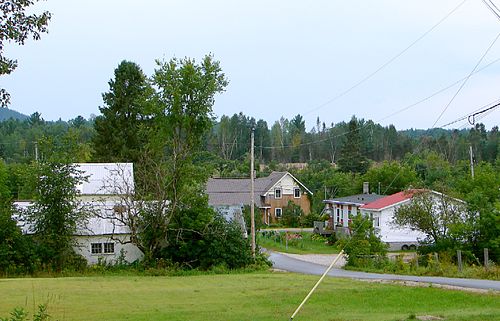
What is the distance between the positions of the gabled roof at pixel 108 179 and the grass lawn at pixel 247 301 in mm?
14572

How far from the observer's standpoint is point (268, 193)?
266ft

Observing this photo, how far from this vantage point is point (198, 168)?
43.5m

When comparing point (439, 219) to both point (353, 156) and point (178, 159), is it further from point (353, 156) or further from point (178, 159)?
point (353, 156)

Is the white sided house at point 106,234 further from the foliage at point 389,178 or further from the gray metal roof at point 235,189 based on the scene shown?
the foliage at point 389,178

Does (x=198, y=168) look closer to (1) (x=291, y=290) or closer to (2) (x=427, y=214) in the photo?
(2) (x=427, y=214)

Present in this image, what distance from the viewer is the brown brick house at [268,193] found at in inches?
3196

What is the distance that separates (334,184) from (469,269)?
51.8 metres

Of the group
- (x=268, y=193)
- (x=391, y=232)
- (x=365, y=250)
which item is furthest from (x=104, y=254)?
(x=268, y=193)

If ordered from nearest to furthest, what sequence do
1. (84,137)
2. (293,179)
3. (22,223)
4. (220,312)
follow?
1. (220,312)
2. (22,223)
3. (293,179)
4. (84,137)

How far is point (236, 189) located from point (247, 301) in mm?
61618

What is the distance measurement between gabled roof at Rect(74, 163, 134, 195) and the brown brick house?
103ft

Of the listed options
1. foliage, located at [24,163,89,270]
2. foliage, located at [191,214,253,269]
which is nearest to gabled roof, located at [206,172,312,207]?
foliage, located at [191,214,253,269]

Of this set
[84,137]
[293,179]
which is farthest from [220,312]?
[84,137]

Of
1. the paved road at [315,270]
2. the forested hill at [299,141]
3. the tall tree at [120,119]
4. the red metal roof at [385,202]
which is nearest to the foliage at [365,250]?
the paved road at [315,270]
